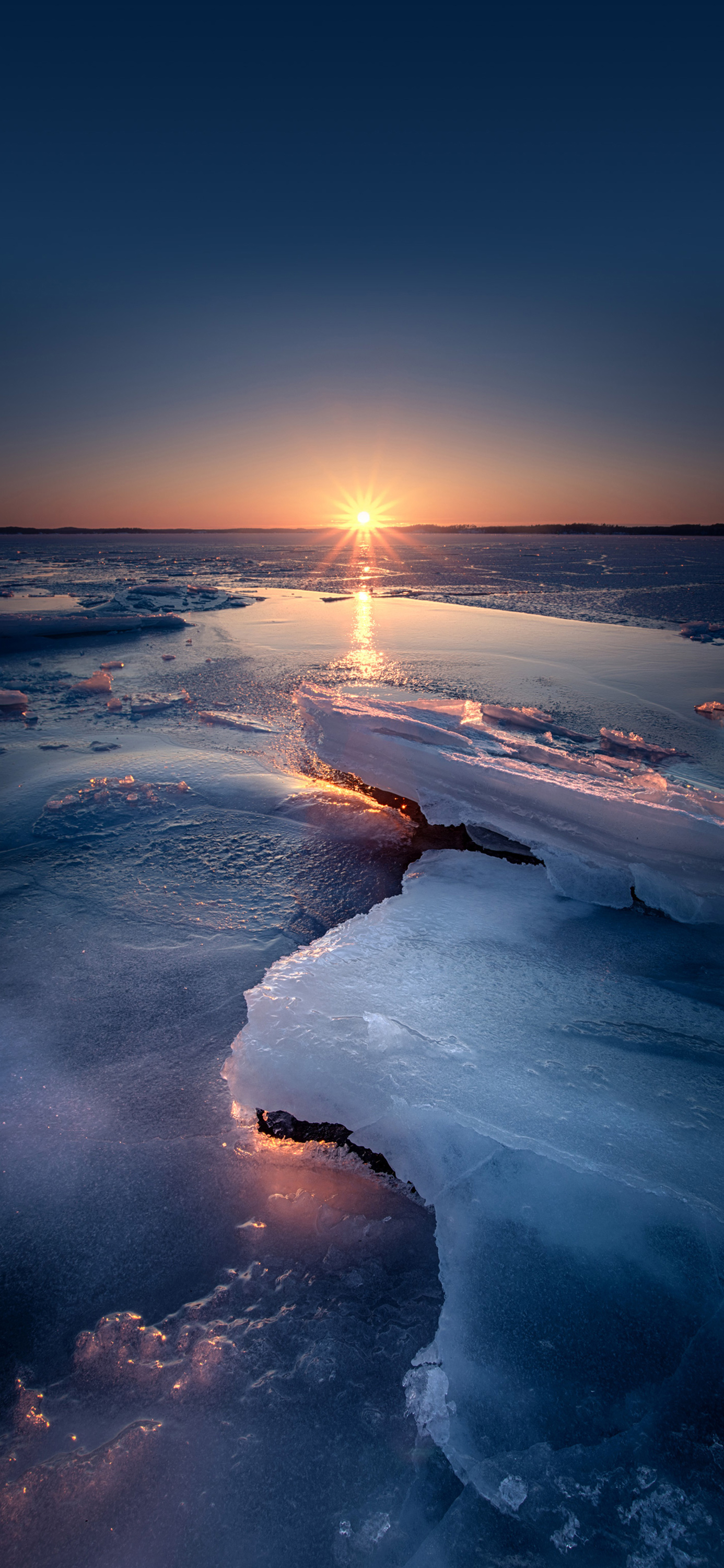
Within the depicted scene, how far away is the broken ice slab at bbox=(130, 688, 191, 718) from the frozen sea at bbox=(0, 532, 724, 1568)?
5.18ft

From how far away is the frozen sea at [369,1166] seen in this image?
38.1 inches

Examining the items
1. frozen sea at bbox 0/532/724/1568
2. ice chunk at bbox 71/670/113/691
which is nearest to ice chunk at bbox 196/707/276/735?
frozen sea at bbox 0/532/724/1568

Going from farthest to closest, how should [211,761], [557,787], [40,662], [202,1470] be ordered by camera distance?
1. [40,662]
2. [211,761]
3. [557,787]
4. [202,1470]

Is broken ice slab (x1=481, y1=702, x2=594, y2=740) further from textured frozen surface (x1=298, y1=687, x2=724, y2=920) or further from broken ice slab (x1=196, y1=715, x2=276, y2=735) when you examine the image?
broken ice slab (x1=196, y1=715, x2=276, y2=735)

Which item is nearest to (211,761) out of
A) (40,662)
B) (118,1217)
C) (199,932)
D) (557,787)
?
(199,932)

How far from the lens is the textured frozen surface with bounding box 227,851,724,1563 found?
39.0 inches

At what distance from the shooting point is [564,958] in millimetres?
2094

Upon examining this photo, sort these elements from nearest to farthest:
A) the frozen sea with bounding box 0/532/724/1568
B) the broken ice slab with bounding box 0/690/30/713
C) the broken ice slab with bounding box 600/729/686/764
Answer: the frozen sea with bounding box 0/532/724/1568
the broken ice slab with bounding box 600/729/686/764
the broken ice slab with bounding box 0/690/30/713

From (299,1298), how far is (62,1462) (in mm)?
430

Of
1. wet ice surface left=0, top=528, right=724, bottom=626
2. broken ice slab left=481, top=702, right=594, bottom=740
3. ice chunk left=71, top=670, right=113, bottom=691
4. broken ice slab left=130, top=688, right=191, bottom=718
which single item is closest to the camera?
broken ice slab left=481, top=702, right=594, bottom=740

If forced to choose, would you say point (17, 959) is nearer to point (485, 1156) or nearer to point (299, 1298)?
point (299, 1298)

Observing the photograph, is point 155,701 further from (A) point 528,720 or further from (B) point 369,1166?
(B) point 369,1166

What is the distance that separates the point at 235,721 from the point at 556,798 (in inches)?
107

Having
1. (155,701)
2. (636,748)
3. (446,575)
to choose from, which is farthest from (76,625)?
(446,575)
